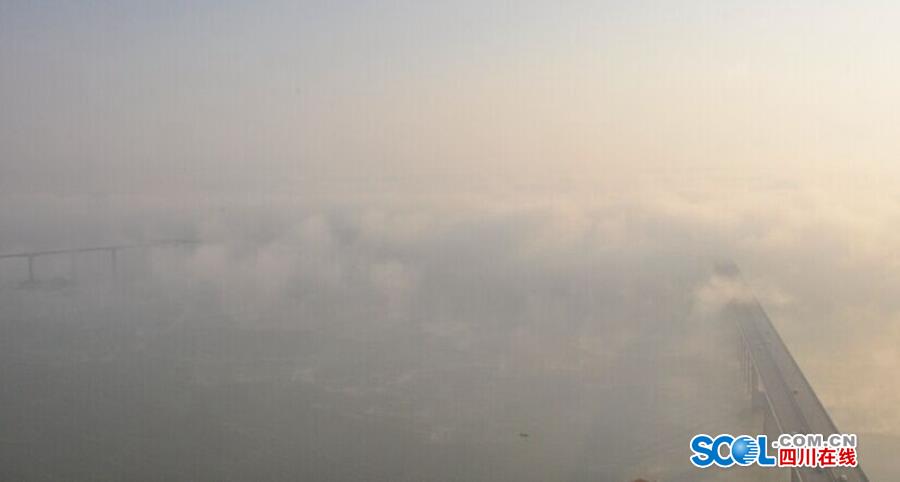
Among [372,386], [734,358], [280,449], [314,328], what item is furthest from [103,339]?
[734,358]

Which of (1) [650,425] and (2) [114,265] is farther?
(2) [114,265]

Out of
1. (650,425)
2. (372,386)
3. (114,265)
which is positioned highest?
(114,265)

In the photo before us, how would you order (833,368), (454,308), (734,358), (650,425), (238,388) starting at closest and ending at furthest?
(650,425) < (238,388) < (833,368) < (734,358) < (454,308)

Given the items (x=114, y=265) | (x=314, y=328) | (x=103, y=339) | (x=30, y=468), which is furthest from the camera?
(x=114, y=265)

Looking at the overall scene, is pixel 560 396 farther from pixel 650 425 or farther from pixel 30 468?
pixel 30 468

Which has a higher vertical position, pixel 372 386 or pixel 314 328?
pixel 314 328
